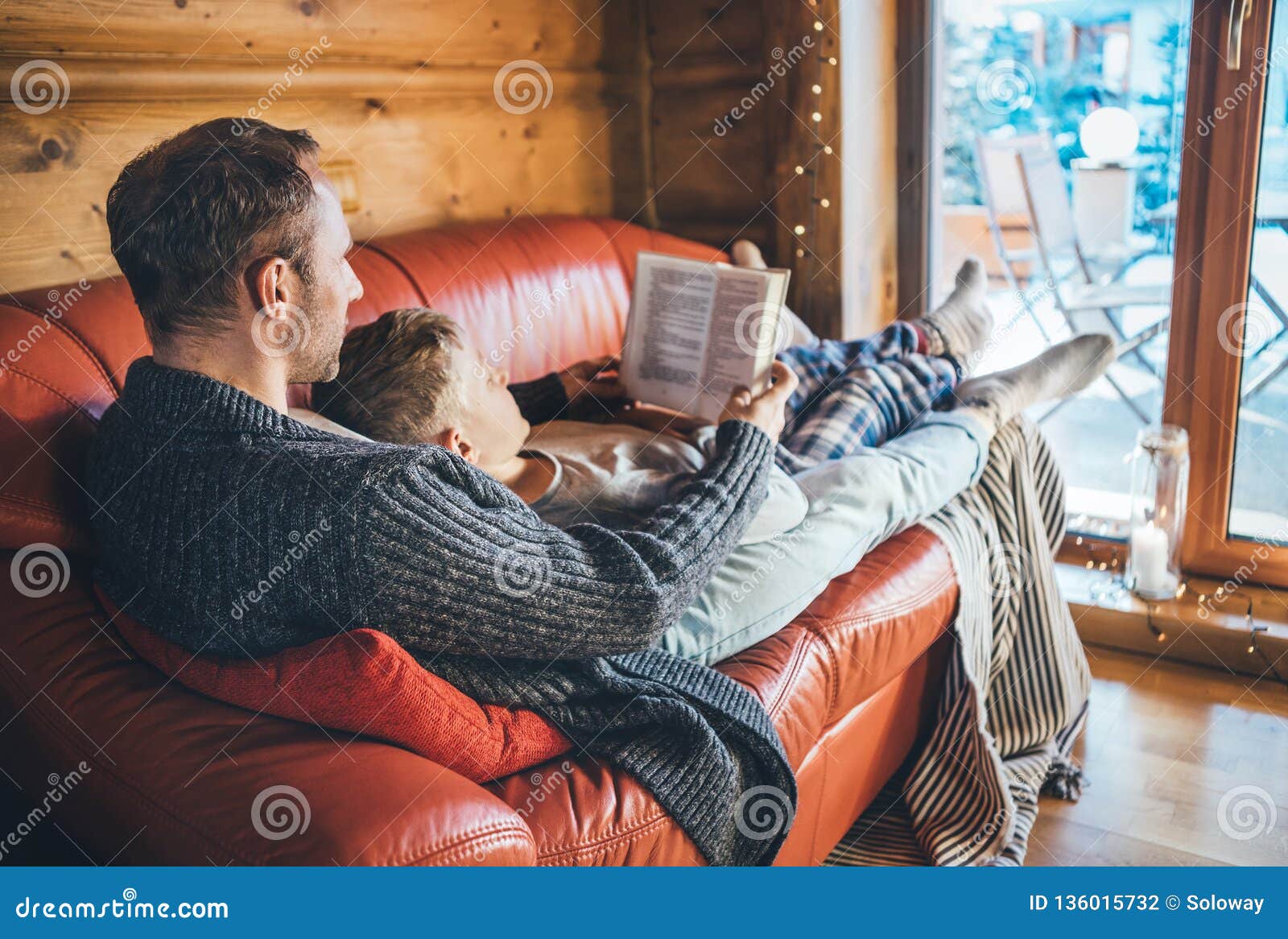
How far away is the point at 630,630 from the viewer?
3.92 feet

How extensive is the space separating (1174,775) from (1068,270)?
1.27 m

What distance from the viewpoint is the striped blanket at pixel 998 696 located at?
5.65 ft

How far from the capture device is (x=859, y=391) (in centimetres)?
203

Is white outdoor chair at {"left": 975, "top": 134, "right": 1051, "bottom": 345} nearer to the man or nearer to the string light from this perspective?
the string light

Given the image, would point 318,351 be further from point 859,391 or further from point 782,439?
point 859,391

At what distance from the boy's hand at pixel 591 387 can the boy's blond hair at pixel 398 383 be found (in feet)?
1.66

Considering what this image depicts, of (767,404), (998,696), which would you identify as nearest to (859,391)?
(767,404)

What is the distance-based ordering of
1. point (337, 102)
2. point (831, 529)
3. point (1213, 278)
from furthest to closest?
1. point (1213, 278)
2. point (337, 102)
3. point (831, 529)

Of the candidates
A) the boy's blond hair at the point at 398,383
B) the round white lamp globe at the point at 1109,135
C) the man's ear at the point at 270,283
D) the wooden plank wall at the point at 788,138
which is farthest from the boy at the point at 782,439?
the round white lamp globe at the point at 1109,135

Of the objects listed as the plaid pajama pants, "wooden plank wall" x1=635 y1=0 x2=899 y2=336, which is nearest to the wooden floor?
the plaid pajama pants

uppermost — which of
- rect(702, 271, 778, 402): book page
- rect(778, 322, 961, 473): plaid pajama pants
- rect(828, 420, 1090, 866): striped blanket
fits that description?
rect(702, 271, 778, 402): book page

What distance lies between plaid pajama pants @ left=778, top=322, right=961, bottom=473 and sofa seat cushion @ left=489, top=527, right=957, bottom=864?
0.84ft

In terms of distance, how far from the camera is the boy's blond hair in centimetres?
141

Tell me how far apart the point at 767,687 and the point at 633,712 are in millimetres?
261
